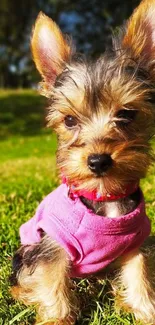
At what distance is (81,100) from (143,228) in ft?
3.65

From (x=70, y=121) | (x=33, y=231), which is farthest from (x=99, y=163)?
(x=33, y=231)

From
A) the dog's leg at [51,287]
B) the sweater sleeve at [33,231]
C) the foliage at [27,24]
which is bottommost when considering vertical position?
the dog's leg at [51,287]

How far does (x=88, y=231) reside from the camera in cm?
407

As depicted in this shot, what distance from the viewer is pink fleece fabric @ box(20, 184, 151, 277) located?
13.5 ft

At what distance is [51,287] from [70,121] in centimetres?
129

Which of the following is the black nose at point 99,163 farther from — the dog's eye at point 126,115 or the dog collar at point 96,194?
the dog's eye at point 126,115

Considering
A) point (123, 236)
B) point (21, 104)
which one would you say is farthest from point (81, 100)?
point (21, 104)

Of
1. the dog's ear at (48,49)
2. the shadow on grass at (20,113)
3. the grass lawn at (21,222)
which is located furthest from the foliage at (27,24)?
the dog's ear at (48,49)

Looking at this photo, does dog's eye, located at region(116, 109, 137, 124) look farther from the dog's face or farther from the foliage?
the foliage

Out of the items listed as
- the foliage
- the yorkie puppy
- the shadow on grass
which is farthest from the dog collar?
the foliage

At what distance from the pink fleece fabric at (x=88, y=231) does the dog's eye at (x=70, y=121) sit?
1.57ft

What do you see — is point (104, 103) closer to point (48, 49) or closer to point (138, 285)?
point (48, 49)

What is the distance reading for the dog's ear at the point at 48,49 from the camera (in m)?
4.46

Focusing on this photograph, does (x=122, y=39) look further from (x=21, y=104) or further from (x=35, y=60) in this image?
(x=21, y=104)
